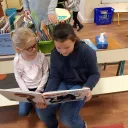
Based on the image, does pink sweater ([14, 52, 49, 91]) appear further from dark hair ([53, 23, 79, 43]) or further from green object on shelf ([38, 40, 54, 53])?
dark hair ([53, 23, 79, 43])

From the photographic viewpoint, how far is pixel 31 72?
1.51 meters

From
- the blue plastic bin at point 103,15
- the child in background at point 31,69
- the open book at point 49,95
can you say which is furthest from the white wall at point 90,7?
the open book at point 49,95

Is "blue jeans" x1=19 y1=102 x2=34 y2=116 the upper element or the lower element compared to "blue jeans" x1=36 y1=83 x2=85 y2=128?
lower

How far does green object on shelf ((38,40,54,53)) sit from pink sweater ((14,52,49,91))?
0.11 metres

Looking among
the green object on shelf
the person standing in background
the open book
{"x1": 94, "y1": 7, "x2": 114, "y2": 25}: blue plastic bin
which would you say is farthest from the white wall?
the open book

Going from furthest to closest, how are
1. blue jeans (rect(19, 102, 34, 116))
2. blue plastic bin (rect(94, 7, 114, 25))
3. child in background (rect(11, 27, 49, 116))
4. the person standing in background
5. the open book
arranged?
blue plastic bin (rect(94, 7, 114, 25))
the person standing in background
blue jeans (rect(19, 102, 34, 116))
child in background (rect(11, 27, 49, 116))
the open book

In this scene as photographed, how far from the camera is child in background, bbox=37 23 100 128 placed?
1.32 metres

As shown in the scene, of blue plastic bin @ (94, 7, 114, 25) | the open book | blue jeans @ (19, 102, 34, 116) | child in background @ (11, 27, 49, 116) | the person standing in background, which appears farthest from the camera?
blue plastic bin @ (94, 7, 114, 25)

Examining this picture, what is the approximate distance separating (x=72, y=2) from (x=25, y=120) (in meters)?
2.12

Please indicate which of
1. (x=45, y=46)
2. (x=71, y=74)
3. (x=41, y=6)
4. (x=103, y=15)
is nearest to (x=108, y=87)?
(x=71, y=74)

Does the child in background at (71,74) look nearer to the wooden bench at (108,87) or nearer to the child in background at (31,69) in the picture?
the child in background at (31,69)

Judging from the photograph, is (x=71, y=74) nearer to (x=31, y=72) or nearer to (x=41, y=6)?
(x=31, y=72)

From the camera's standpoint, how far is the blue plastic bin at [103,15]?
141 inches

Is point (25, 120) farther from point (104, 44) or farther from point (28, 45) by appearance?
point (104, 44)
